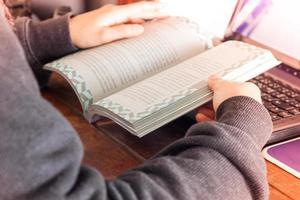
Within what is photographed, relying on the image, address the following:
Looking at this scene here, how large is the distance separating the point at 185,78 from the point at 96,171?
29cm

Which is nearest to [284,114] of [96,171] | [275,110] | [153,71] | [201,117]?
[275,110]

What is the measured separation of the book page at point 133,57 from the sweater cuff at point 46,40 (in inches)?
1.8

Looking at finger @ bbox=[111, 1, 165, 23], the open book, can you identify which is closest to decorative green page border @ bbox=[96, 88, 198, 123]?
the open book

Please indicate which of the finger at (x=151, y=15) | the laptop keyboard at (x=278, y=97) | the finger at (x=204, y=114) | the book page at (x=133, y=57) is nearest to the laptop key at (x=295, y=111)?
the laptop keyboard at (x=278, y=97)

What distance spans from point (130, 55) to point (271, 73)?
0.23 metres

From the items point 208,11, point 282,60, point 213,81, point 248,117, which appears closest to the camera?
point 248,117

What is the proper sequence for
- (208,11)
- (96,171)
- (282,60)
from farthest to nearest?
(208,11)
(282,60)
(96,171)

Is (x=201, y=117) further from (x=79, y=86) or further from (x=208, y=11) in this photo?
(x=208, y=11)

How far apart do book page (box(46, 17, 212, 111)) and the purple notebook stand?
0.77ft

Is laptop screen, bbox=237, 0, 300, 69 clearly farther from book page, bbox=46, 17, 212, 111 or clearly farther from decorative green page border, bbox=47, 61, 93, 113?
decorative green page border, bbox=47, 61, 93, 113

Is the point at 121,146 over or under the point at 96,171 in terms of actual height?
under

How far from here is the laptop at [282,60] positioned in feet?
2.15

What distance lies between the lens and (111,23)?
849 mm

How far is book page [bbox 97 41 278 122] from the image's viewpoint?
650mm
